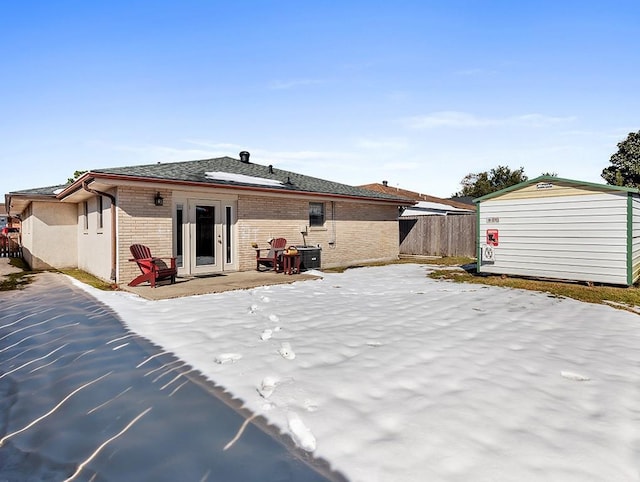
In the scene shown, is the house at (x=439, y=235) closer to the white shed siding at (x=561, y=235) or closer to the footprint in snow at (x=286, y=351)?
the white shed siding at (x=561, y=235)

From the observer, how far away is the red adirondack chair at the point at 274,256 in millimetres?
10653

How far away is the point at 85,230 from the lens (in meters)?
11.9

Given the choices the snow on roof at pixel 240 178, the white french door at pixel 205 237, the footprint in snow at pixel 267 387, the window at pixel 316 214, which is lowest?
the footprint in snow at pixel 267 387

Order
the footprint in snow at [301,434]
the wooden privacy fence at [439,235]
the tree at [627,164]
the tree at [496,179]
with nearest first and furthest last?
the footprint in snow at [301,434], the wooden privacy fence at [439,235], the tree at [627,164], the tree at [496,179]

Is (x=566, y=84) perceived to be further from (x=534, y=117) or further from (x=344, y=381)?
(x=344, y=381)

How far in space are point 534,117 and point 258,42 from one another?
35.0ft

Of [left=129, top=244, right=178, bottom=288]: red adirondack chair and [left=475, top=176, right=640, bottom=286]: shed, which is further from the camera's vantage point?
[left=475, top=176, right=640, bottom=286]: shed

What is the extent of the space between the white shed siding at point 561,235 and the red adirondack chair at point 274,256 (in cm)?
587

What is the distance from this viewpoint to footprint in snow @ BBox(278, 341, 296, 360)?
3.90 m

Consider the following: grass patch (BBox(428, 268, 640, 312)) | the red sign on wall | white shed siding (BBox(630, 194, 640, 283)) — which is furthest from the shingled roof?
white shed siding (BBox(630, 194, 640, 283))

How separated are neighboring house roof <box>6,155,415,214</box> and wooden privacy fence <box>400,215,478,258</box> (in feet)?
8.20

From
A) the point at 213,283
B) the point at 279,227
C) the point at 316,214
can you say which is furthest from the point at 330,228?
Answer: the point at 213,283

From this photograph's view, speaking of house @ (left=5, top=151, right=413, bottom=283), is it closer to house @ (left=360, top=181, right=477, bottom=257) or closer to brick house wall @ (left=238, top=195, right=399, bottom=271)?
brick house wall @ (left=238, top=195, right=399, bottom=271)

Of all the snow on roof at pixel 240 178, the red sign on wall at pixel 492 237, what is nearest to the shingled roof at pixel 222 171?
the snow on roof at pixel 240 178
